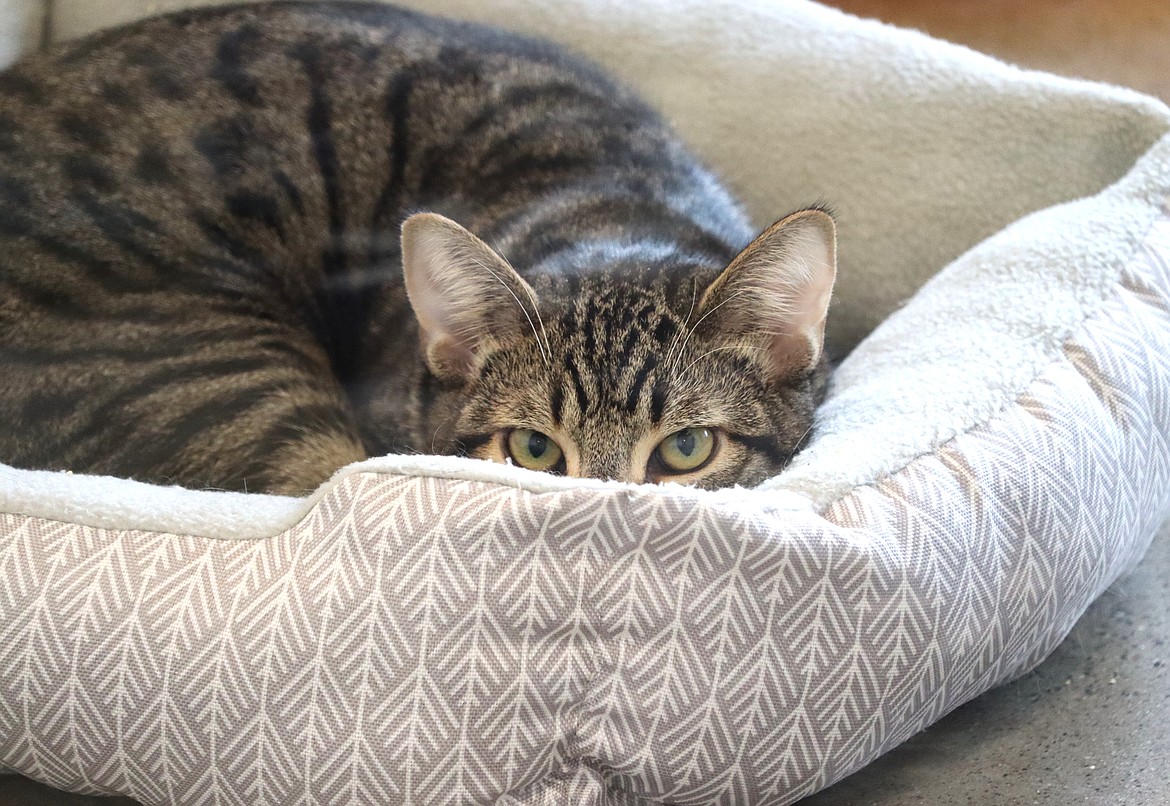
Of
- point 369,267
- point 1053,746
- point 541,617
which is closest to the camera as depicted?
point 541,617

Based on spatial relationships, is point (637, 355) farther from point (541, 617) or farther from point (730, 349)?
point (541, 617)

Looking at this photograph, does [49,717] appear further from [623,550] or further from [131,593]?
[623,550]

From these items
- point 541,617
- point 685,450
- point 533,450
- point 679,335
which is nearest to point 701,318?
point 679,335

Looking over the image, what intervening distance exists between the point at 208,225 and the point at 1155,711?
1.73 m

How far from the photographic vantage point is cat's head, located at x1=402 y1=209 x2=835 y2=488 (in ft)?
5.01

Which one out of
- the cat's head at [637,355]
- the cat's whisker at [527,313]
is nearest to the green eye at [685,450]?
the cat's head at [637,355]

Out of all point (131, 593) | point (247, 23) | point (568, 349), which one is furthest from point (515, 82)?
point (131, 593)

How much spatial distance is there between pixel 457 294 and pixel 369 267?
0.49m

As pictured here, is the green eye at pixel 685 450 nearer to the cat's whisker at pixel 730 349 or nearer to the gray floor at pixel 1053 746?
the cat's whisker at pixel 730 349

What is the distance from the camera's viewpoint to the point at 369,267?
6.73 feet

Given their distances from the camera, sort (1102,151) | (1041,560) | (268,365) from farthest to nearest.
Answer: (1102,151)
(268,365)
(1041,560)

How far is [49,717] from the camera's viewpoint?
4.26 ft

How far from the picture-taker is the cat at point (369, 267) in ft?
5.14

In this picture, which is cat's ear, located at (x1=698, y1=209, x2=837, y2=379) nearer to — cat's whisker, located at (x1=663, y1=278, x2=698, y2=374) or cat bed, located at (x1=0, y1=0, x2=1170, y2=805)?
cat's whisker, located at (x1=663, y1=278, x2=698, y2=374)
